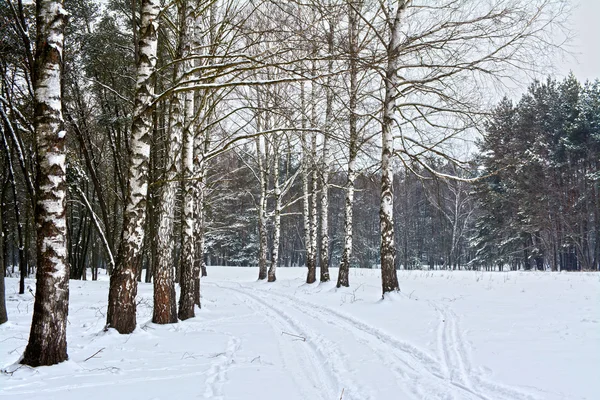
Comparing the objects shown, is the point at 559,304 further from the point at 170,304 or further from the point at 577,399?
the point at 170,304

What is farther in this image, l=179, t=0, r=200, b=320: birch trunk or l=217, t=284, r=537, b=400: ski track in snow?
l=179, t=0, r=200, b=320: birch trunk

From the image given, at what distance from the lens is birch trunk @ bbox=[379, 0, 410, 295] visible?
1041cm

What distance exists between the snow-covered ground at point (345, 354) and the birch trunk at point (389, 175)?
3.05 feet

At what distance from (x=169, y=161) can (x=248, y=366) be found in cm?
456

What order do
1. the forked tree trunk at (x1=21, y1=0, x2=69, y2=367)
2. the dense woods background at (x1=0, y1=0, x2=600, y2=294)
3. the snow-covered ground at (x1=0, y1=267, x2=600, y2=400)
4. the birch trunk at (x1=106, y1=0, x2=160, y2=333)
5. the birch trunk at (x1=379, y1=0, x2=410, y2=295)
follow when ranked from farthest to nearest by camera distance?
the birch trunk at (x1=379, y1=0, x2=410, y2=295)
the dense woods background at (x1=0, y1=0, x2=600, y2=294)
the birch trunk at (x1=106, y1=0, x2=160, y2=333)
the forked tree trunk at (x1=21, y1=0, x2=69, y2=367)
the snow-covered ground at (x1=0, y1=267, x2=600, y2=400)

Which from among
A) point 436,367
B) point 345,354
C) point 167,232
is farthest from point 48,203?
point 436,367

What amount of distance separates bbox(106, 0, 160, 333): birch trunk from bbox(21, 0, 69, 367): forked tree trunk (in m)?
1.55

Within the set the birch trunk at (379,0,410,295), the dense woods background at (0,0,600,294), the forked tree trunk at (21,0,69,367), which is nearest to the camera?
the forked tree trunk at (21,0,69,367)

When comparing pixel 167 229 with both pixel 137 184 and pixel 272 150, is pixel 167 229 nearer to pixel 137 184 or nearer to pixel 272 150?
pixel 137 184

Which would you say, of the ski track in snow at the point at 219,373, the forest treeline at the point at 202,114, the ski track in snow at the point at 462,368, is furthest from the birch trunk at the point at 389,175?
the ski track in snow at the point at 219,373

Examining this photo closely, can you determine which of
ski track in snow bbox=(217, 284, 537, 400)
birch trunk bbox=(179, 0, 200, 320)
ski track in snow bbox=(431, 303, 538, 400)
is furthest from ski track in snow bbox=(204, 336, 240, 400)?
birch trunk bbox=(179, 0, 200, 320)

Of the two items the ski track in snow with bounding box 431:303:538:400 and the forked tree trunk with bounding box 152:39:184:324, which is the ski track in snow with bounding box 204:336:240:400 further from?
the ski track in snow with bounding box 431:303:538:400

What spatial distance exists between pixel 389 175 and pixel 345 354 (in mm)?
6334

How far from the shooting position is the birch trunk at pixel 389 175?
10.4 m
